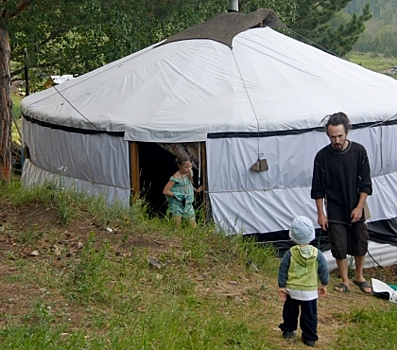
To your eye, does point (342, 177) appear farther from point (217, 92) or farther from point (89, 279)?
point (217, 92)

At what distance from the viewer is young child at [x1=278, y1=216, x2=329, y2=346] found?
4.13 m

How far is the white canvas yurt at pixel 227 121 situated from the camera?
311 inches

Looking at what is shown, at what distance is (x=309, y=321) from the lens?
13.7 feet

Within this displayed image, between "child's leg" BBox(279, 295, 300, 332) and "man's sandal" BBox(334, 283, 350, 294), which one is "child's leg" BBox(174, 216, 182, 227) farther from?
"child's leg" BBox(279, 295, 300, 332)

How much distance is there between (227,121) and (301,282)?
3.86m

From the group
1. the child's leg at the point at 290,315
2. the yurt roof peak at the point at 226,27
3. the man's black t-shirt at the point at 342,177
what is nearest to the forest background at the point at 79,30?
the yurt roof peak at the point at 226,27

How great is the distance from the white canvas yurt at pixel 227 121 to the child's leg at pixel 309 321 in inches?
147

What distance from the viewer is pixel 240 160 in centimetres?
791

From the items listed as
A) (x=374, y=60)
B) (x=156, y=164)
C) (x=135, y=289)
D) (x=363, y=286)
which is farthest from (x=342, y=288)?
(x=374, y=60)

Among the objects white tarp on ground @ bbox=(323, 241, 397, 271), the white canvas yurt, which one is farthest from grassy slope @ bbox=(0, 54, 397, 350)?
white tarp on ground @ bbox=(323, 241, 397, 271)

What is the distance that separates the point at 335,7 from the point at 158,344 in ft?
53.0

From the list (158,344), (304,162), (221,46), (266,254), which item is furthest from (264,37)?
(158,344)

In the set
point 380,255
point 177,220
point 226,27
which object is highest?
point 226,27

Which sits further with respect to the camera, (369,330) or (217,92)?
(217,92)
